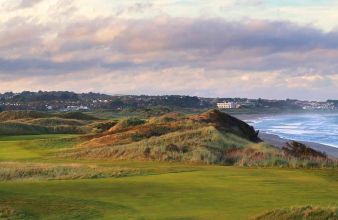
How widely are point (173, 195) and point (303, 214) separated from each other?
550 cm

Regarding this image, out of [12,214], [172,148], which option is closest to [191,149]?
[172,148]

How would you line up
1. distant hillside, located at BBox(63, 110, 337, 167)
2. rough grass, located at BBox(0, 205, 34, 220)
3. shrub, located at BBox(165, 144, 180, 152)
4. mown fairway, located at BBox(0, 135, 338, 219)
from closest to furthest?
rough grass, located at BBox(0, 205, 34, 220)
mown fairway, located at BBox(0, 135, 338, 219)
distant hillside, located at BBox(63, 110, 337, 167)
shrub, located at BBox(165, 144, 180, 152)

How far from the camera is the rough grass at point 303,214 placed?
13.8 m

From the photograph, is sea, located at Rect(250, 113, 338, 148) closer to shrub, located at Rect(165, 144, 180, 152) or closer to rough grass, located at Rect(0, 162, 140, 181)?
shrub, located at Rect(165, 144, 180, 152)

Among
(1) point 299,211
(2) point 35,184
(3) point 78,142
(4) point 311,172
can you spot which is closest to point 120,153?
(3) point 78,142

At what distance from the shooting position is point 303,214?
14.0m

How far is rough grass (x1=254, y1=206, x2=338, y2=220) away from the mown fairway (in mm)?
670

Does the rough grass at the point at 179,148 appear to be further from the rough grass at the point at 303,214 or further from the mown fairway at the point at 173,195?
the rough grass at the point at 303,214

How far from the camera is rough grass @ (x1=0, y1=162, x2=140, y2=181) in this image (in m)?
25.0

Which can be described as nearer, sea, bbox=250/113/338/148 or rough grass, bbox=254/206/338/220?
rough grass, bbox=254/206/338/220

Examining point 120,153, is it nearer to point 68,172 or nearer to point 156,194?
point 68,172

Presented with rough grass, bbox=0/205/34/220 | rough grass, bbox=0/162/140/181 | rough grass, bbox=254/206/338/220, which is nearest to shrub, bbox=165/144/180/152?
rough grass, bbox=0/162/140/181

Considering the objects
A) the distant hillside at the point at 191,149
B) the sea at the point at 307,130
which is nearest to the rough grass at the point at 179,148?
the distant hillside at the point at 191,149

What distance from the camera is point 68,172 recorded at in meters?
26.5
